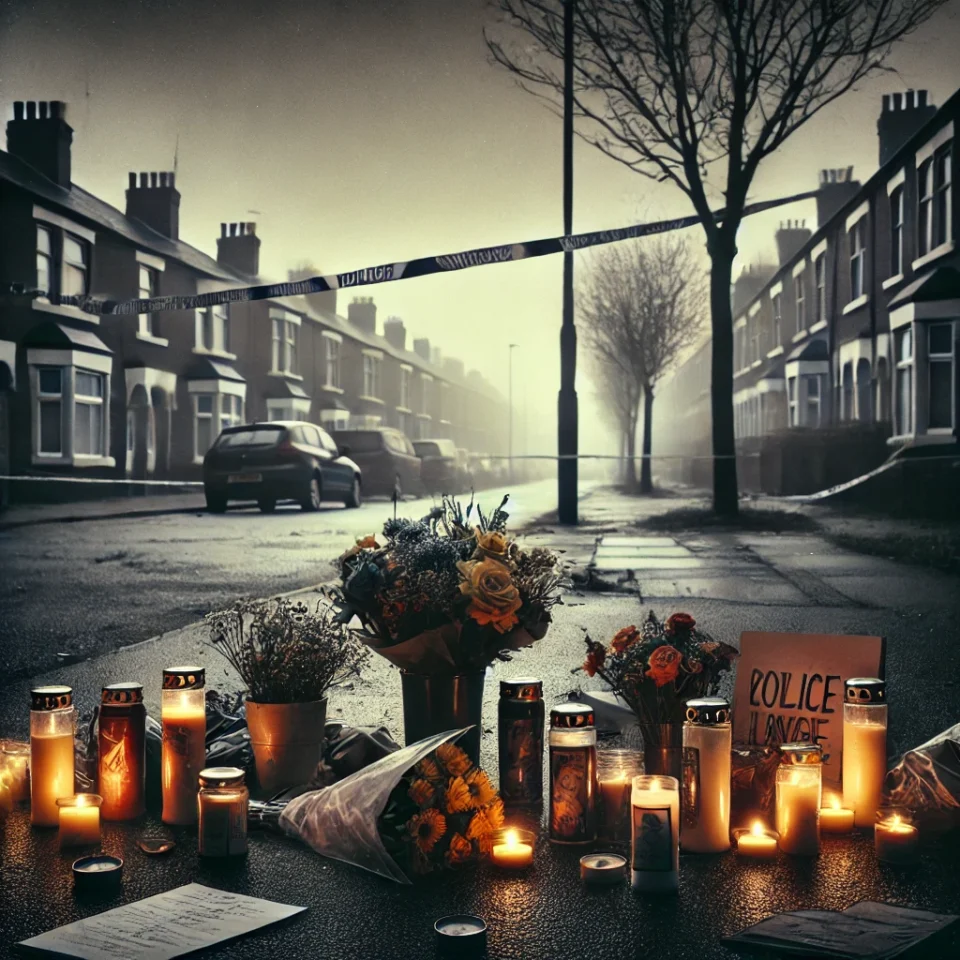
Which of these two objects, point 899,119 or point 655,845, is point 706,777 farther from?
point 899,119

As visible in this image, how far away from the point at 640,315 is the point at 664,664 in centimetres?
354

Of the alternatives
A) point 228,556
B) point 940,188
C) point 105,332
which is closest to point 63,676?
point 228,556

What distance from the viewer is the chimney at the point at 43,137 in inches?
266

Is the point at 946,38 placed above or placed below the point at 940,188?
above

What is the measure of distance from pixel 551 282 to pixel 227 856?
13.5 ft

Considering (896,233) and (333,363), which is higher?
(896,233)

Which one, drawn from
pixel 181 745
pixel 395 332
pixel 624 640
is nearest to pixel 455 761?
pixel 624 640

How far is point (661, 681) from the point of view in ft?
11.0

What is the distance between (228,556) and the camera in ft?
23.0

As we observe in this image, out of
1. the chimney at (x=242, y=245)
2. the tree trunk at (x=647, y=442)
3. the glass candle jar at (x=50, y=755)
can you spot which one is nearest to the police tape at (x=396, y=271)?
the chimney at (x=242, y=245)

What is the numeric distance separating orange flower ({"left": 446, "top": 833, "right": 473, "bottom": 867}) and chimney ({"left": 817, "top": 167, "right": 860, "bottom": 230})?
4268 millimetres

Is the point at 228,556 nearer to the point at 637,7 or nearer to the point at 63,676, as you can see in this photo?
the point at 63,676

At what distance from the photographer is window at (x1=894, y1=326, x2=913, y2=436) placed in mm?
6062

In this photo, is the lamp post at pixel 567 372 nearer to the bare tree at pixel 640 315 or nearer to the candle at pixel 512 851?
the bare tree at pixel 640 315
